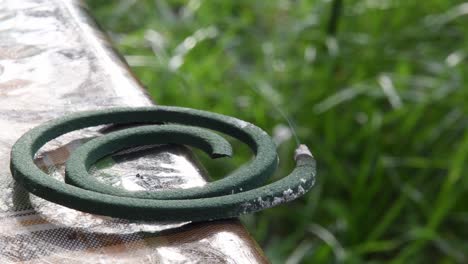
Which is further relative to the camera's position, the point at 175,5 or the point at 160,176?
the point at 175,5

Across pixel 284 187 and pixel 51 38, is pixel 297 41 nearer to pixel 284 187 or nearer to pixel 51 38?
pixel 51 38

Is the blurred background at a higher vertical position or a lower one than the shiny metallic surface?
lower

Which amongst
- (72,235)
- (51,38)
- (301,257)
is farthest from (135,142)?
(301,257)

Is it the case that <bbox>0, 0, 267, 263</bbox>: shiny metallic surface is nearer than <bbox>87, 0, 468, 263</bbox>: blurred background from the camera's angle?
Yes

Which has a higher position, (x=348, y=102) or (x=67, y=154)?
(x=67, y=154)
